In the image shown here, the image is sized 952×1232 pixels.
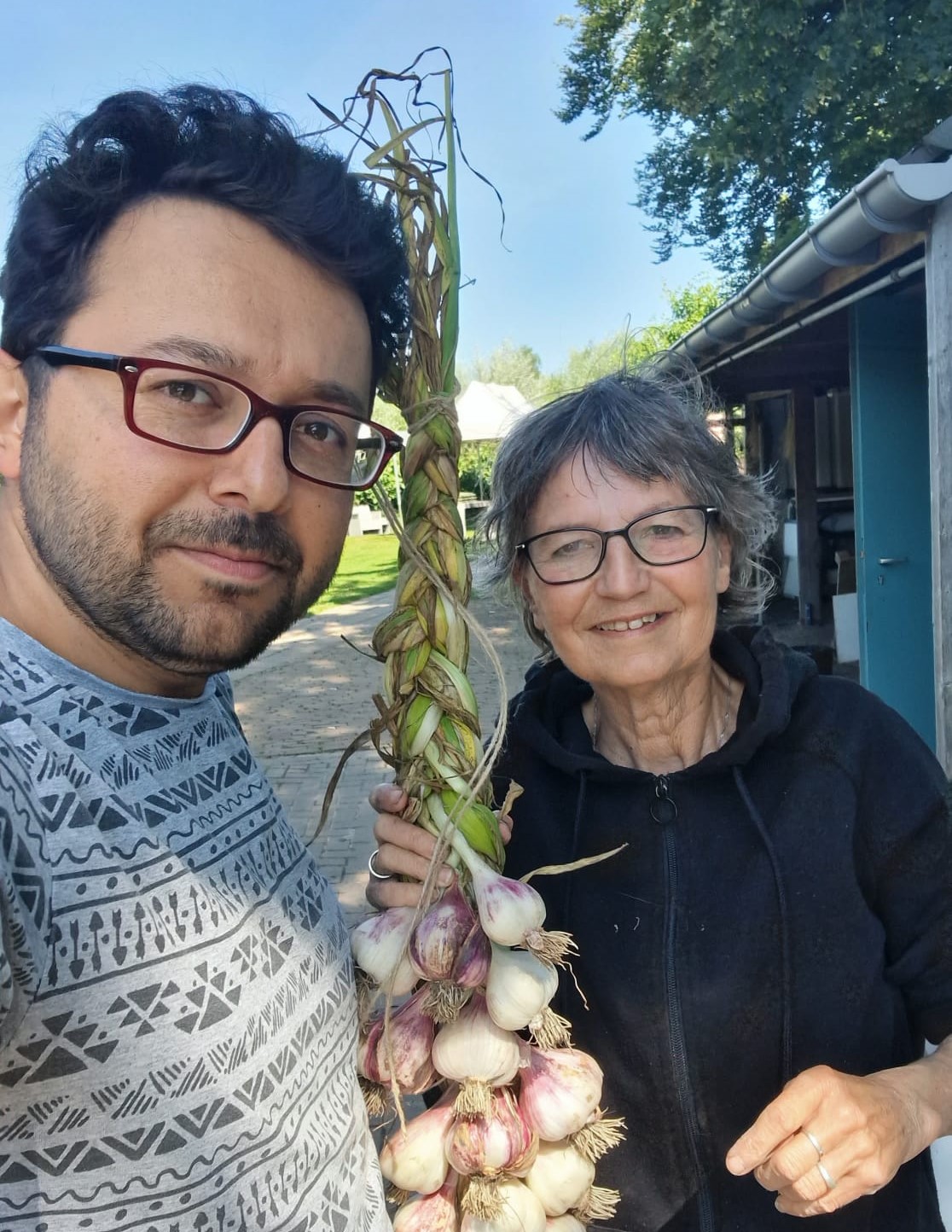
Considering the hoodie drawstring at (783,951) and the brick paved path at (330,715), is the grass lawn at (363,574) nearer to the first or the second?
the brick paved path at (330,715)

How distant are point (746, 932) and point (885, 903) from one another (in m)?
0.24

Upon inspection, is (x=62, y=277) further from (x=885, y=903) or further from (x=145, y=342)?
(x=885, y=903)

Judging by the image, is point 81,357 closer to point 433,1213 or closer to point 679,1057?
point 433,1213

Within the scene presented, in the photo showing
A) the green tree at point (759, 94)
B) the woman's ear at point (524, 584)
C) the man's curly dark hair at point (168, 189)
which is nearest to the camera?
the man's curly dark hair at point (168, 189)

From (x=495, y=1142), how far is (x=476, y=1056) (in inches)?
4.4

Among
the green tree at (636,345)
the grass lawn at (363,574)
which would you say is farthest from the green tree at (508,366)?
the grass lawn at (363,574)

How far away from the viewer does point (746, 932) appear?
4.56 feet

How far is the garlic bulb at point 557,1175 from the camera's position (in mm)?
1088

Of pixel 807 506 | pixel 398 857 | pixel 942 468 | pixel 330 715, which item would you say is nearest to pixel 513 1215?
pixel 398 857

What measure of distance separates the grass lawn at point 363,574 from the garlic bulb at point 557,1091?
918cm

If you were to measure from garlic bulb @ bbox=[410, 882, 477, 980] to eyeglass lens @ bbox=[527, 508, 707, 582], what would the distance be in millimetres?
658

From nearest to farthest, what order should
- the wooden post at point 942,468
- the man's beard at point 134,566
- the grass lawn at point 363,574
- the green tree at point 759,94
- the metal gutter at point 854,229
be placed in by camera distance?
the man's beard at point 134,566 → the metal gutter at point 854,229 → the wooden post at point 942,468 → the green tree at point 759,94 → the grass lawn at point 363,574

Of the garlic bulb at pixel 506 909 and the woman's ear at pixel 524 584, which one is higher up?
the woman's ear at pixel 524 584

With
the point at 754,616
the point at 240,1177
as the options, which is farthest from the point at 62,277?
the point at 754,616
